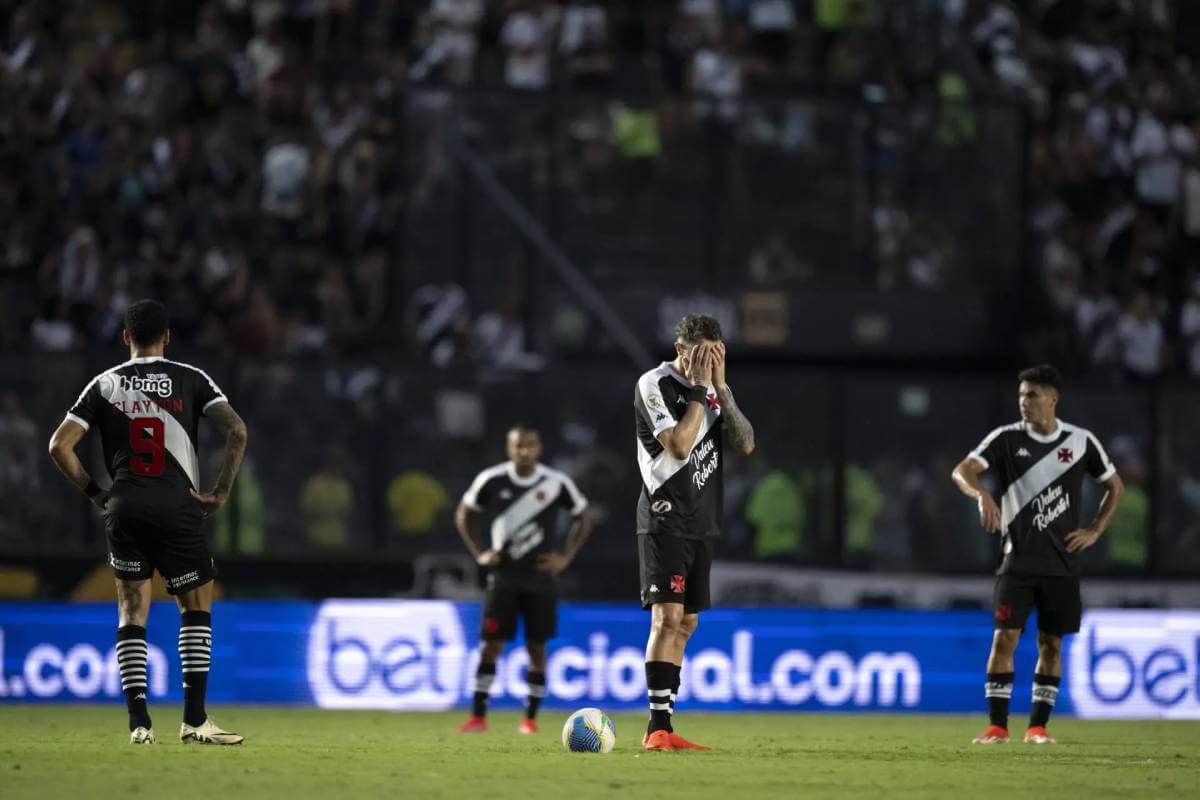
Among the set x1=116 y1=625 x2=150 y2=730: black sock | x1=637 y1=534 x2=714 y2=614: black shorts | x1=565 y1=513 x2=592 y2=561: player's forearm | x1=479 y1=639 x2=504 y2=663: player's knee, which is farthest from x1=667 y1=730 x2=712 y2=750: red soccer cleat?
x1=565 y1=513 x2=592 y2=561: player's forearm

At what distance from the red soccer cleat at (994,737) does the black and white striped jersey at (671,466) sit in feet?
9.05

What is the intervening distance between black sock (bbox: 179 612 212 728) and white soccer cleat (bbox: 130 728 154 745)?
0.27m

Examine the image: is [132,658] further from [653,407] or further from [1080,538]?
[1080,538]

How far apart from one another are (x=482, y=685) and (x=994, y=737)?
3.71m

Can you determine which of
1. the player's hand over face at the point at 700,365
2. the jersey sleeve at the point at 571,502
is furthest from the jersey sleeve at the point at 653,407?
the jersey sleeve at the point at 571,502

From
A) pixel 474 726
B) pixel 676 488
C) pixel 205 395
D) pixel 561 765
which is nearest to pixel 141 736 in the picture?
→ pixel 205 395

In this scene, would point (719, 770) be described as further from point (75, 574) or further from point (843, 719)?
point (75, 574)

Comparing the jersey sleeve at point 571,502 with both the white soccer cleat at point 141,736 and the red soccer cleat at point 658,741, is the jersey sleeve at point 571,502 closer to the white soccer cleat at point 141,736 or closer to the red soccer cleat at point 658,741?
the red soccer cleat at point 658,741

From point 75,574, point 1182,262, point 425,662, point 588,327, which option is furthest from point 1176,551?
point 75,574

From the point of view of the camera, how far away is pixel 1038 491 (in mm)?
12984

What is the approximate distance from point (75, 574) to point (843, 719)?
6614 millimetres

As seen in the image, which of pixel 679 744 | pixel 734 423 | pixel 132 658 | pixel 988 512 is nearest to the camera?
pixel 132 658

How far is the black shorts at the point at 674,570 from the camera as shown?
1098 cm

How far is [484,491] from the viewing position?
15.5 metres
